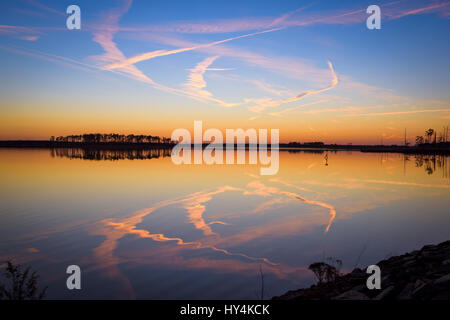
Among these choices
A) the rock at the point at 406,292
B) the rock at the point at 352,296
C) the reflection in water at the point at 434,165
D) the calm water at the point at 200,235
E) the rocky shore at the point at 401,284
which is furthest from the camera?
the reflection in water at the point at 434,165

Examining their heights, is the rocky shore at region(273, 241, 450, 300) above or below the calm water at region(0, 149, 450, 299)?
above

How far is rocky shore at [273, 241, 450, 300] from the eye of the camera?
6.70 meters

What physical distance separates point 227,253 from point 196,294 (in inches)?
144

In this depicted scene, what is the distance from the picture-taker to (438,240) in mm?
14719

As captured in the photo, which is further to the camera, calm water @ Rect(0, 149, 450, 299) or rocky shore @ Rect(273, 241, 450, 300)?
calm water @ Rect(0, 149, 450, 299)

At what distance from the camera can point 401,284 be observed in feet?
25.1

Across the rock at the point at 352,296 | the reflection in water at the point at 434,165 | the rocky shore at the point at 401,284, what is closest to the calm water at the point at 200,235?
the rocky shore at the point at 401,284

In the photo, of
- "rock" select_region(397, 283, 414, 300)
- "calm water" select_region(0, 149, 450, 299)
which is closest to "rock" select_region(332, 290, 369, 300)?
"rock" select_region(397, 283, 414, 300)

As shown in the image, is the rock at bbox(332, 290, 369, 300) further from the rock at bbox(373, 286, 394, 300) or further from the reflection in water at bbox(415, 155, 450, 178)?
the reflection in water at bbox(415, 155, 450, 178)

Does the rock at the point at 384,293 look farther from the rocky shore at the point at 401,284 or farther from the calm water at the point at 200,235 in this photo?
the calm water at the point at 200,235

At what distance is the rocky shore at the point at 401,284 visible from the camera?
6.70m
